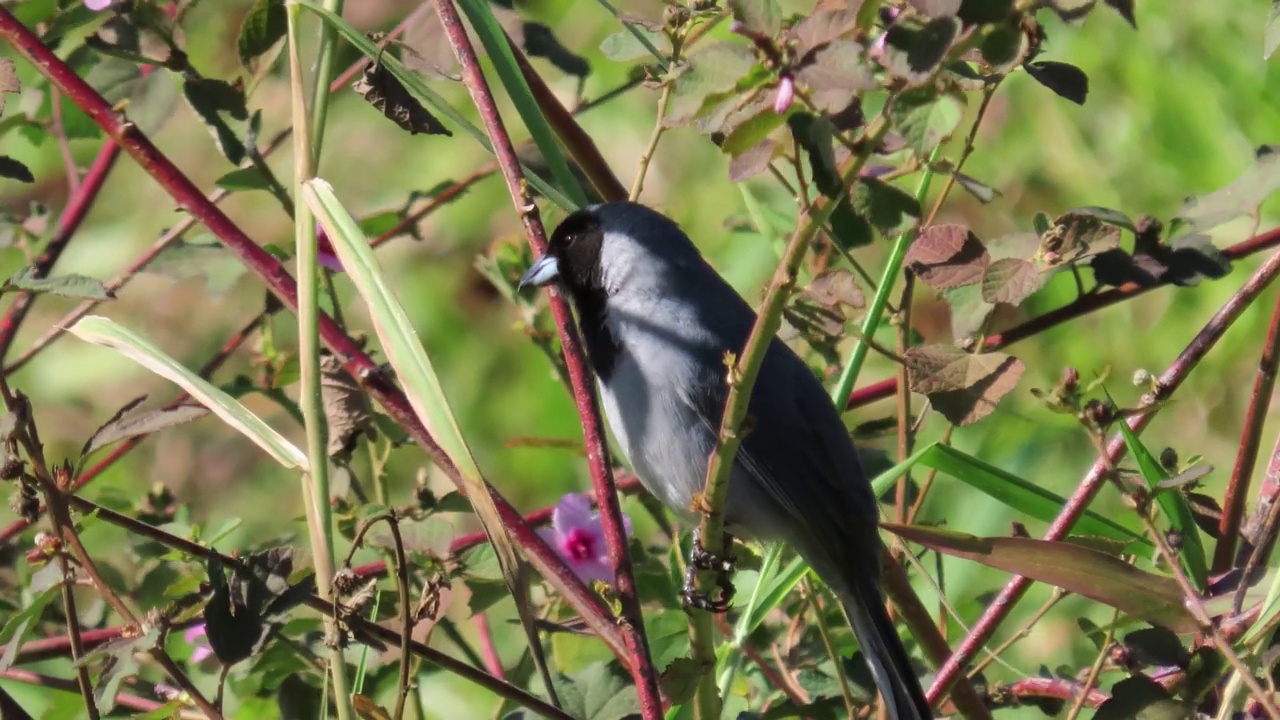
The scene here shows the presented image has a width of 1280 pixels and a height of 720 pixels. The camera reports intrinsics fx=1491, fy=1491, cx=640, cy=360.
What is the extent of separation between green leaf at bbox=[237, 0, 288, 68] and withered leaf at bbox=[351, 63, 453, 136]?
11.5 inches

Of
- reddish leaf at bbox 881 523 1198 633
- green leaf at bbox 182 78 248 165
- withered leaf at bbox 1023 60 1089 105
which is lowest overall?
reddish leaf at bbox 881 523 1198 633

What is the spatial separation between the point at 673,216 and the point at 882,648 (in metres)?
2.49

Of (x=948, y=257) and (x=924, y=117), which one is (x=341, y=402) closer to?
(x=948, y=257)

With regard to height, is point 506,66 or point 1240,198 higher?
point 506,66

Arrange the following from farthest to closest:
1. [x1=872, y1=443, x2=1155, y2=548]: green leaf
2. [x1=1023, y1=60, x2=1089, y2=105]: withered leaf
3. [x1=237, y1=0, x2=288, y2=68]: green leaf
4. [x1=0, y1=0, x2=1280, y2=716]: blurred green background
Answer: [x1=0, y1=0, x2=1280, y2=716]: blurred green background, [x1=237, y1=0, x2=288, y2=68]: green leaf, [x1=872, y1=443, x2=1155, y2=548]: green leaf, [x1=1023, y1=60, x2=1089, y2=105]: withered leaf

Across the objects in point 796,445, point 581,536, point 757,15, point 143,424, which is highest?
point 757,15

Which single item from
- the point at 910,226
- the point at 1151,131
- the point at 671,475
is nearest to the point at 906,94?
the point at 910,226

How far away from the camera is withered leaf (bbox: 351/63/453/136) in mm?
1976

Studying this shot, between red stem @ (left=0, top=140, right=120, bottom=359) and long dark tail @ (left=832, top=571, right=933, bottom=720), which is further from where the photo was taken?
red stem @ (left=0, top=140, right=120, bottom=359)

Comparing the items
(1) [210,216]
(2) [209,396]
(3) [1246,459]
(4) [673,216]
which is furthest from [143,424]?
(4) [673,216]

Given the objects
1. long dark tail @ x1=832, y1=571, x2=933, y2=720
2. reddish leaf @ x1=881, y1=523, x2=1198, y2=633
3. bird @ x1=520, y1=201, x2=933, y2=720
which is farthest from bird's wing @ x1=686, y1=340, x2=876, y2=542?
reddish leaf @ x1=881, y1=523, x2=1198, y2=633

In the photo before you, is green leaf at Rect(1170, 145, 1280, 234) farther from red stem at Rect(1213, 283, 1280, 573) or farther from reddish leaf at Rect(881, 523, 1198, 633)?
reddish leaf at Rect(881, 523, 1198, 633)

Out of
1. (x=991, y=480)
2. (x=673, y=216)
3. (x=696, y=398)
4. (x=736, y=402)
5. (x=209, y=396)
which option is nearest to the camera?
(x=736, y=402)

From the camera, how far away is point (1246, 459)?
2027mm
